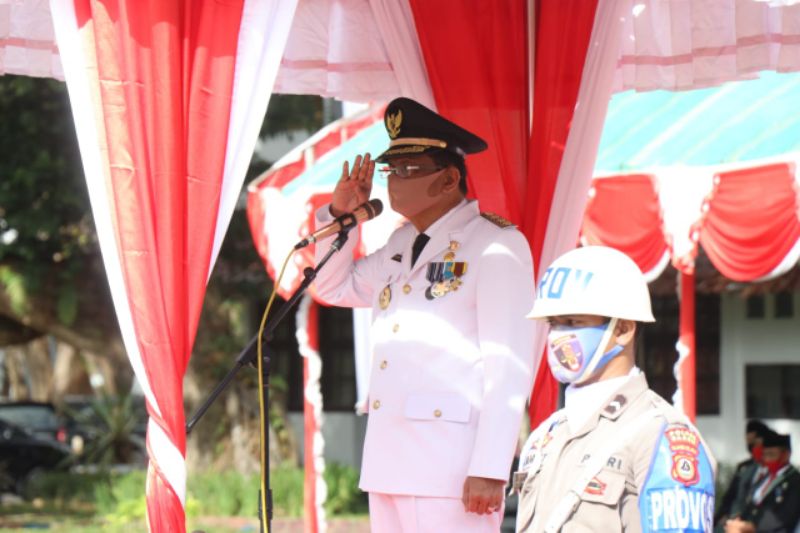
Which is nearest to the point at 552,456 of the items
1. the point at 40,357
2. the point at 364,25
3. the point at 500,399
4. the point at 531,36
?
the point at 500,399

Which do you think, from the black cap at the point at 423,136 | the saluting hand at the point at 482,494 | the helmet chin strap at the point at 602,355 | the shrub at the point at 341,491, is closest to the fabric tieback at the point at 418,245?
the black cap at the point at 423,136

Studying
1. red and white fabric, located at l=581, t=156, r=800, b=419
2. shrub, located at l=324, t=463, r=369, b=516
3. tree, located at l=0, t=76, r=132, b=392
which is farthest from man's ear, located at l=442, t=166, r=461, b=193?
tree, located at l=0, t=76, r=132, b=392

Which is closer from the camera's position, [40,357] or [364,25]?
[364,25]

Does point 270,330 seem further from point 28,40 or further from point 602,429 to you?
point 28,40

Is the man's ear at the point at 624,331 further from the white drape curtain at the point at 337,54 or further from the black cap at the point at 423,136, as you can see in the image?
the white drape curtain at the point at 337,54

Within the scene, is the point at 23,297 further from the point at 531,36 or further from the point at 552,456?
the point at 552,456

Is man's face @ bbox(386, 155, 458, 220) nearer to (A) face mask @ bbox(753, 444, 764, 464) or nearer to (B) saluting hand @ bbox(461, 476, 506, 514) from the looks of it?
(B) saluting hand @ bbox(461, 476, 506, 514)

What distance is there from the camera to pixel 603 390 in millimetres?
2600

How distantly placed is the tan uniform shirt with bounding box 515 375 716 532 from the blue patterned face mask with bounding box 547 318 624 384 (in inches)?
2.6

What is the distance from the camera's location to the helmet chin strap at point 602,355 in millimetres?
2588

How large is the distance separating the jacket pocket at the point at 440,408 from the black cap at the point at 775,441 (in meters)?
5.42

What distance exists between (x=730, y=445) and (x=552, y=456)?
44.1ft

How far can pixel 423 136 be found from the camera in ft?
13.3

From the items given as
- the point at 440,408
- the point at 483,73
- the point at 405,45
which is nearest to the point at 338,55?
the point at 405,45
